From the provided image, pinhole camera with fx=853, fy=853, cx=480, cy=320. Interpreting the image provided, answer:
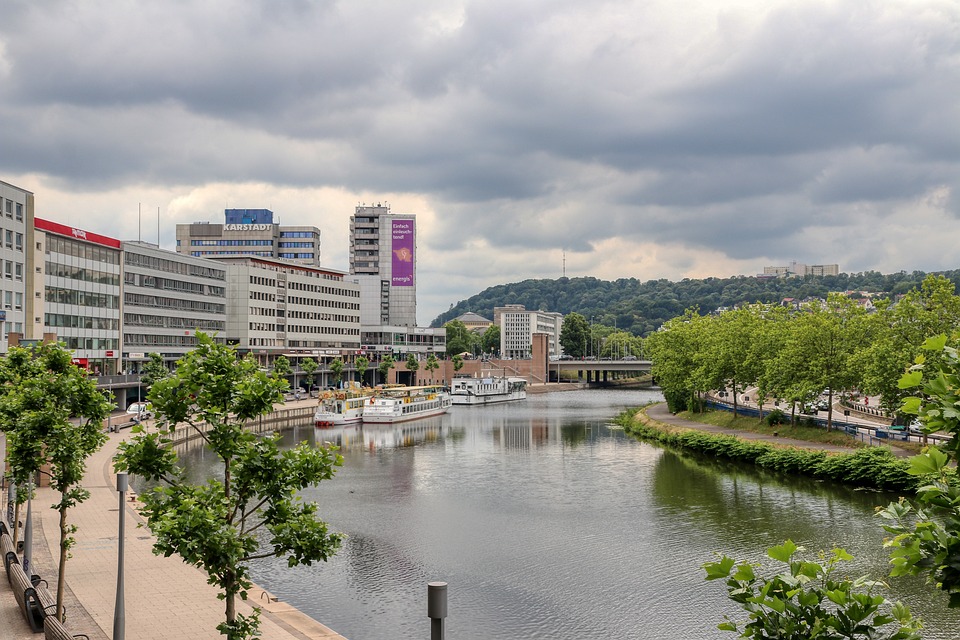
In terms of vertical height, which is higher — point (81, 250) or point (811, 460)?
point (81, 250)

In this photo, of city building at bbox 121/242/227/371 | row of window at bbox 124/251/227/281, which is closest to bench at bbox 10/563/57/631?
city building at bbox 121/242/227/371

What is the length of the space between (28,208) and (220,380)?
78.3 meters

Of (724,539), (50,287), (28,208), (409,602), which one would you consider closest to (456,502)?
(724,539)

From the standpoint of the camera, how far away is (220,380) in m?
17.4

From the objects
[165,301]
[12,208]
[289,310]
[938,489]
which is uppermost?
[12,208]

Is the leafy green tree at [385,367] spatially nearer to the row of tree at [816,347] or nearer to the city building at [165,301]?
the city building at [165,301]

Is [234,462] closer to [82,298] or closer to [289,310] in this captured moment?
[82,298]

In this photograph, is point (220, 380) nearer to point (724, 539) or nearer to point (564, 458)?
point (724, 539)

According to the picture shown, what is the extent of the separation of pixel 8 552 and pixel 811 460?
52.7 metres

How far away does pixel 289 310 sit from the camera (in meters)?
168

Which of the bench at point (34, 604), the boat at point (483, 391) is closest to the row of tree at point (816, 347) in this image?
the bench at point (34, 604)

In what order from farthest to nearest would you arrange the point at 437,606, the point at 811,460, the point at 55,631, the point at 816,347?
the point at 816,347, the point at 811,460, the point at 55,631, the point at 437,606

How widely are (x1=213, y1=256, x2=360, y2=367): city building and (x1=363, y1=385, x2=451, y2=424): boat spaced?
28475 millimetres

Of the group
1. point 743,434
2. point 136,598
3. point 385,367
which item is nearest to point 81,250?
point 743,434
